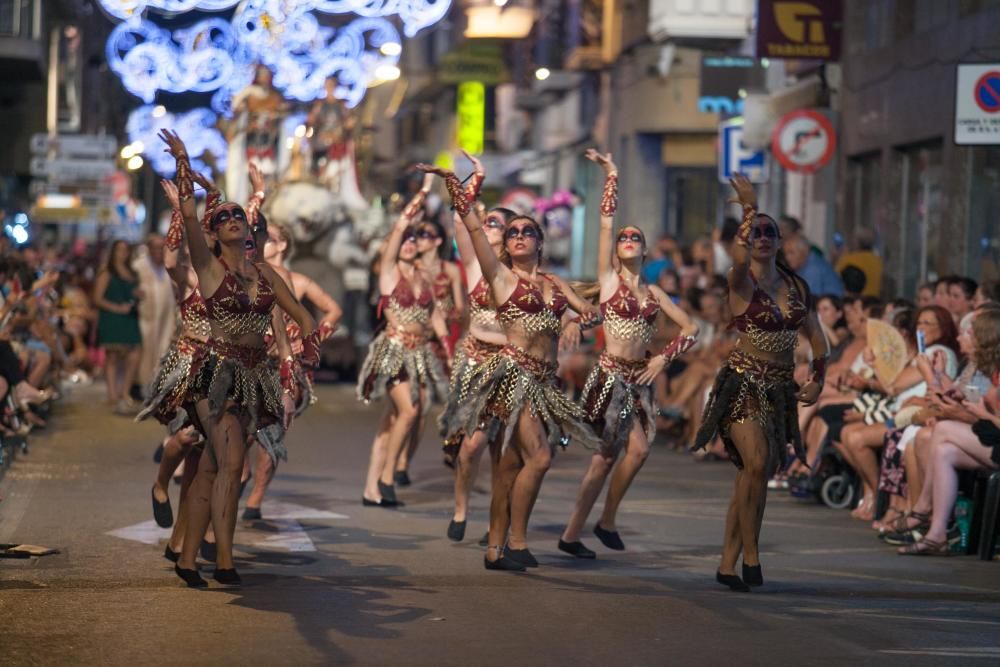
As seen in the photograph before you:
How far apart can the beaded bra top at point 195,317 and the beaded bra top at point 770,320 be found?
2717 mm

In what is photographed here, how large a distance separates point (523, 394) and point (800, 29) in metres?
14.9

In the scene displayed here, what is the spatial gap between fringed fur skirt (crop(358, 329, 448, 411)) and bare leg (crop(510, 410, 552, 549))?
11.1 ft

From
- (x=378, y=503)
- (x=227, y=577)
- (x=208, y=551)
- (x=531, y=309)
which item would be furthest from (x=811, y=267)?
(x=227, y=577)

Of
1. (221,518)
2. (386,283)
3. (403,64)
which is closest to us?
(221,518)

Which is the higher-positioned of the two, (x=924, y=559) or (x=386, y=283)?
(x=386, y=283)

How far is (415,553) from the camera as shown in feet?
38.2

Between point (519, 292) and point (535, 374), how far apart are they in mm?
460

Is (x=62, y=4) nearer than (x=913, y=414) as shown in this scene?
No

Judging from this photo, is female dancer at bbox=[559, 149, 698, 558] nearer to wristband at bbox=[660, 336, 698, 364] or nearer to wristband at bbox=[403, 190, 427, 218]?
wristband at bbox=[660, 336, 698, 364]

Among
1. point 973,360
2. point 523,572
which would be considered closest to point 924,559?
point 973,360

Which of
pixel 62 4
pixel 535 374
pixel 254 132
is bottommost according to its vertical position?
pixel 535 374

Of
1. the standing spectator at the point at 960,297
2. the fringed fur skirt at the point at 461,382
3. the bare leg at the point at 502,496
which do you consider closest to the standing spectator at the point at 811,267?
the standing spectator at the point at 960,297

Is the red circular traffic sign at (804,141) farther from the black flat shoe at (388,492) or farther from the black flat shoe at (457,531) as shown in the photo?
the black flat shoe at (457,531)

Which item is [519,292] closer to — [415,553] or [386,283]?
[415,553]
